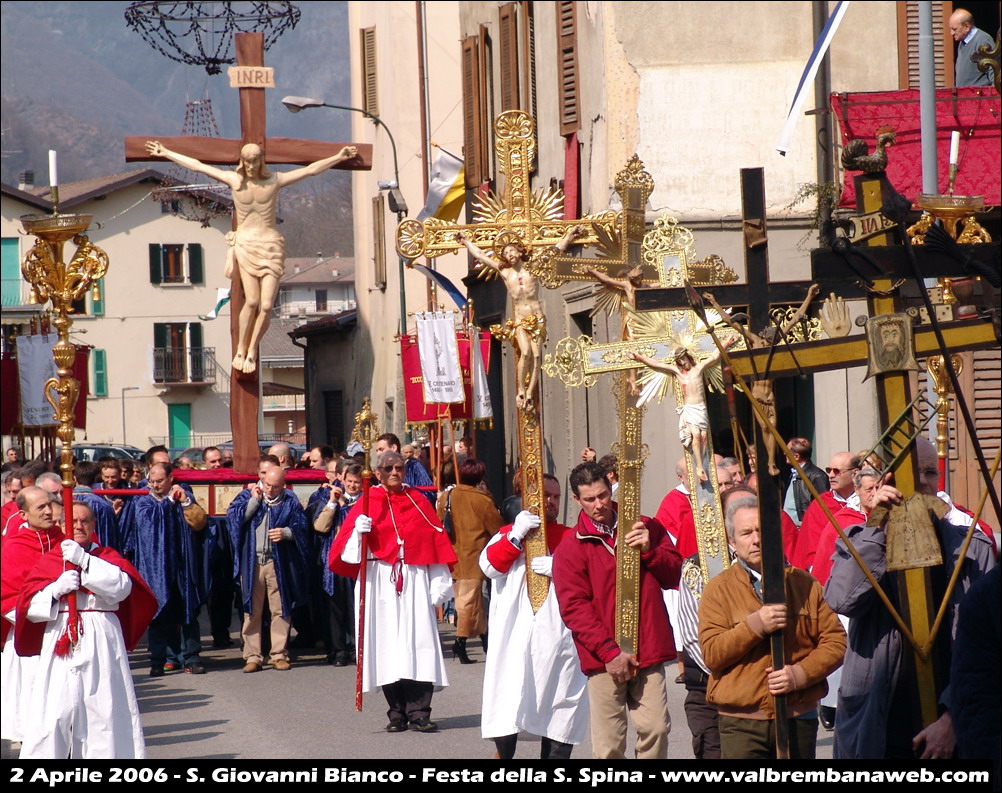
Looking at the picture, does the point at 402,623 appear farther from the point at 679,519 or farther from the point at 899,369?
the point at 899,369

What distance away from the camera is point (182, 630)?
45.1 ft

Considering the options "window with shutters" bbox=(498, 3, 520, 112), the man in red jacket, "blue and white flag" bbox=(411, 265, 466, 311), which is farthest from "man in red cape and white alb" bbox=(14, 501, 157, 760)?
"window with shutters" bbox=(498, 3, 520, 112)

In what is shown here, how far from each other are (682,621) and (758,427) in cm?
254

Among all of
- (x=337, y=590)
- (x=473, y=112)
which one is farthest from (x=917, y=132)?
(x=473, y=112)

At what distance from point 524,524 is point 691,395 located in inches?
44.4

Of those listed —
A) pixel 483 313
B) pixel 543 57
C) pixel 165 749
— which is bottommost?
pixel 165 749

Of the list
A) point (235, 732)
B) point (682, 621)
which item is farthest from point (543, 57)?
point (682, 621)

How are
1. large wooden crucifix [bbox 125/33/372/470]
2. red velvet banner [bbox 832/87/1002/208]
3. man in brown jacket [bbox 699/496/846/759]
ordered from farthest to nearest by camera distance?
1. red velvet banner [bbox 832/87/1002/208]
2. large wooden crucifix [bbox 125/33/372/470]
3. man in brown jacket [bbox 699/496/846/759]

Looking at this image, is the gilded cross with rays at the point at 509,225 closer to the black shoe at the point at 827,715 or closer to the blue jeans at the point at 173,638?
the black shoe at the point at 827,715

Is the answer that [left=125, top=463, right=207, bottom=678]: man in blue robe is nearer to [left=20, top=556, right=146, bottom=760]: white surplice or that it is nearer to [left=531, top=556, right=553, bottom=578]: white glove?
[left=20, top=556, right=146, bottom=760]: white surplice

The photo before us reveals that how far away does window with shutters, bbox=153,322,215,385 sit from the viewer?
56.8 meters

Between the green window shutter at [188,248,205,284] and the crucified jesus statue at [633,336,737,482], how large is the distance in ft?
155

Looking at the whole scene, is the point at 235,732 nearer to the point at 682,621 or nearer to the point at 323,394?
the point at 682,621

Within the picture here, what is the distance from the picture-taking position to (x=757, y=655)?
607 centimetres
